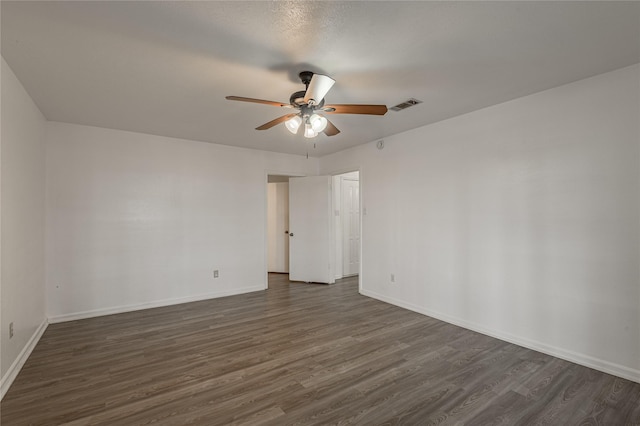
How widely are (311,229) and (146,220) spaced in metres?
2.81

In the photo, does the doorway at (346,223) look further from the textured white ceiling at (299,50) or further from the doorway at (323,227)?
the textured white ceiling at (299,50)

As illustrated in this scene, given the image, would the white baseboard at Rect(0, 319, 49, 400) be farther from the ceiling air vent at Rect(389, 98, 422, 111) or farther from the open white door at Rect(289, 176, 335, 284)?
the ceiling air vent at Rect(389, 98, 422, 111)

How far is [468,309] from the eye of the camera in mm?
3373

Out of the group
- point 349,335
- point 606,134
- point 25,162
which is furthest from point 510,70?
point 25,162

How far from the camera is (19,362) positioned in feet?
8.16

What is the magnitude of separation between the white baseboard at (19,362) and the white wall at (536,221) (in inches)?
160

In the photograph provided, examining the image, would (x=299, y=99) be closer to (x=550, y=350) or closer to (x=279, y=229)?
(x=550, y=350)

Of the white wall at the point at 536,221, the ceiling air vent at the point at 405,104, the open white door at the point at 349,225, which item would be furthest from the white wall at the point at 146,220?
the ceiling air vent at the point at 405,104

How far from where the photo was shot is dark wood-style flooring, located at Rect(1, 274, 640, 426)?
191 cm

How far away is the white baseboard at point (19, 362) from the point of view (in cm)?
215

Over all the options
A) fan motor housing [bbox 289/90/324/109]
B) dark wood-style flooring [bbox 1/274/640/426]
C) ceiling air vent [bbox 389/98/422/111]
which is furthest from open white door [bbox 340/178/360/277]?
fan motor housing [bbox 289/90/324/109]

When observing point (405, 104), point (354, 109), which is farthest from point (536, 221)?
point (354, 109)

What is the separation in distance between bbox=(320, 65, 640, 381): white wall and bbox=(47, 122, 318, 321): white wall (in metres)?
2.62

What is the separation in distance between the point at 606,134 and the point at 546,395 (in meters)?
2.19
